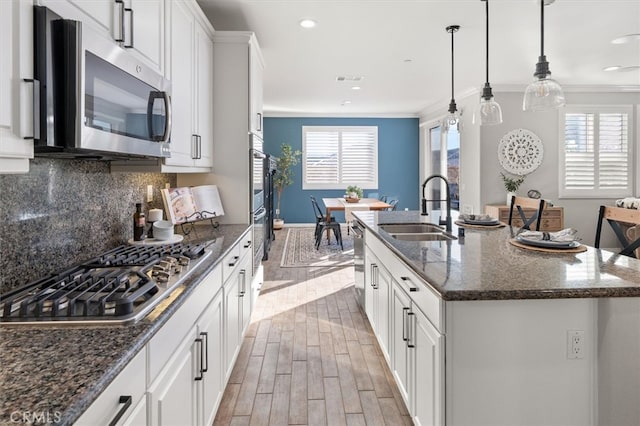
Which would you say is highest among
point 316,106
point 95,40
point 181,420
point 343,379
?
point 316,106

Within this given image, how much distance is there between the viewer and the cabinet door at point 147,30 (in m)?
1.68

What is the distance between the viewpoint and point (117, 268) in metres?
1.69

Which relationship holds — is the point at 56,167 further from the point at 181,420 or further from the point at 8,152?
the point at 181,420

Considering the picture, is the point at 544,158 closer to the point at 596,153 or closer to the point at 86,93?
the point at 596,153

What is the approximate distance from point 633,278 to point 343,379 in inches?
64.4

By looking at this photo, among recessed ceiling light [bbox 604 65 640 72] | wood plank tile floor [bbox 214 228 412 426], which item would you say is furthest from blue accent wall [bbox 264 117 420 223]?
wood plank tile floor [bbox 214 228 412 426]

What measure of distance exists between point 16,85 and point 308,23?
9.75 feet

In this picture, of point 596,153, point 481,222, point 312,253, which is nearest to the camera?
point 481,222

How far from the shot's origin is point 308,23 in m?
3.57

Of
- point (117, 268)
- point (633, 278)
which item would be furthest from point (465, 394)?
point (117, 268)

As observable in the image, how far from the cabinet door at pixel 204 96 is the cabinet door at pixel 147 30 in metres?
0.70

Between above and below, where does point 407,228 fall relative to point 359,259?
above

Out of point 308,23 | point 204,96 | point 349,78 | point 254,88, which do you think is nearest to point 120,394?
point 204,96

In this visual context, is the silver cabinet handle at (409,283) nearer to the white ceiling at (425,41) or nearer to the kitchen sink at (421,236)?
the kitchen sink at (421,236)
